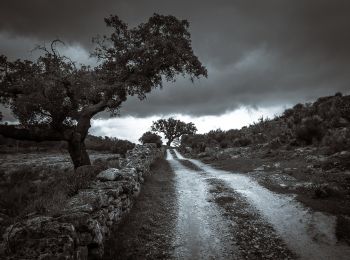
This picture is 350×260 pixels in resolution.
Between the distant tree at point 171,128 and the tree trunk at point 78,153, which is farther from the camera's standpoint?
the distant tree at point 171,128

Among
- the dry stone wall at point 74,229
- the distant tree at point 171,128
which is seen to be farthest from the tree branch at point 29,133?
the distant tree at point 171,128

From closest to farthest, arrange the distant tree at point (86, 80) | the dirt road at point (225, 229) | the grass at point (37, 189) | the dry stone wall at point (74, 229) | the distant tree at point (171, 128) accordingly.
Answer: the dry stone wall at point (74, 229), the dirt road at point (225, 229), the grass at point (37, 189), the distant tree at point (86, 80), the distant tree at point (171, 128)

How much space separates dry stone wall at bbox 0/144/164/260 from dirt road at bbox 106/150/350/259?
602 millimetres

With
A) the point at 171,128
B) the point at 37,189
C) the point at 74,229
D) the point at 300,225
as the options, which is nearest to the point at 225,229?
the point at 300,225

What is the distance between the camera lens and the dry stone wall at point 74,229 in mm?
Result: 4395

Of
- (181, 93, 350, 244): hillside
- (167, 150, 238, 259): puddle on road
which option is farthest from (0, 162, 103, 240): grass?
(181, 93, 350, 244): hillside

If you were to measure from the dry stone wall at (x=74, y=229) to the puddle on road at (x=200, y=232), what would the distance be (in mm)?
1889

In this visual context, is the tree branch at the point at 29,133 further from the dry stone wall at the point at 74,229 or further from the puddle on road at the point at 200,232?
the puddle on road at the point at 200,232

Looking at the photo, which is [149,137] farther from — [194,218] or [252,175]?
[194,218]

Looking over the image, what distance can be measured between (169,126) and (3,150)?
52.5 m

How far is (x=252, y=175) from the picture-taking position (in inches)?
634

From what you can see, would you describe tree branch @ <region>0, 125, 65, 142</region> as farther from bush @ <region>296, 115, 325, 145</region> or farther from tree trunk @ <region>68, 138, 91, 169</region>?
bush @ <region>296, 115, 325, 145</region>

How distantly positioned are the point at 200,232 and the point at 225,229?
0.73 meters

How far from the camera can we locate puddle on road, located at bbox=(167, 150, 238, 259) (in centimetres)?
664
